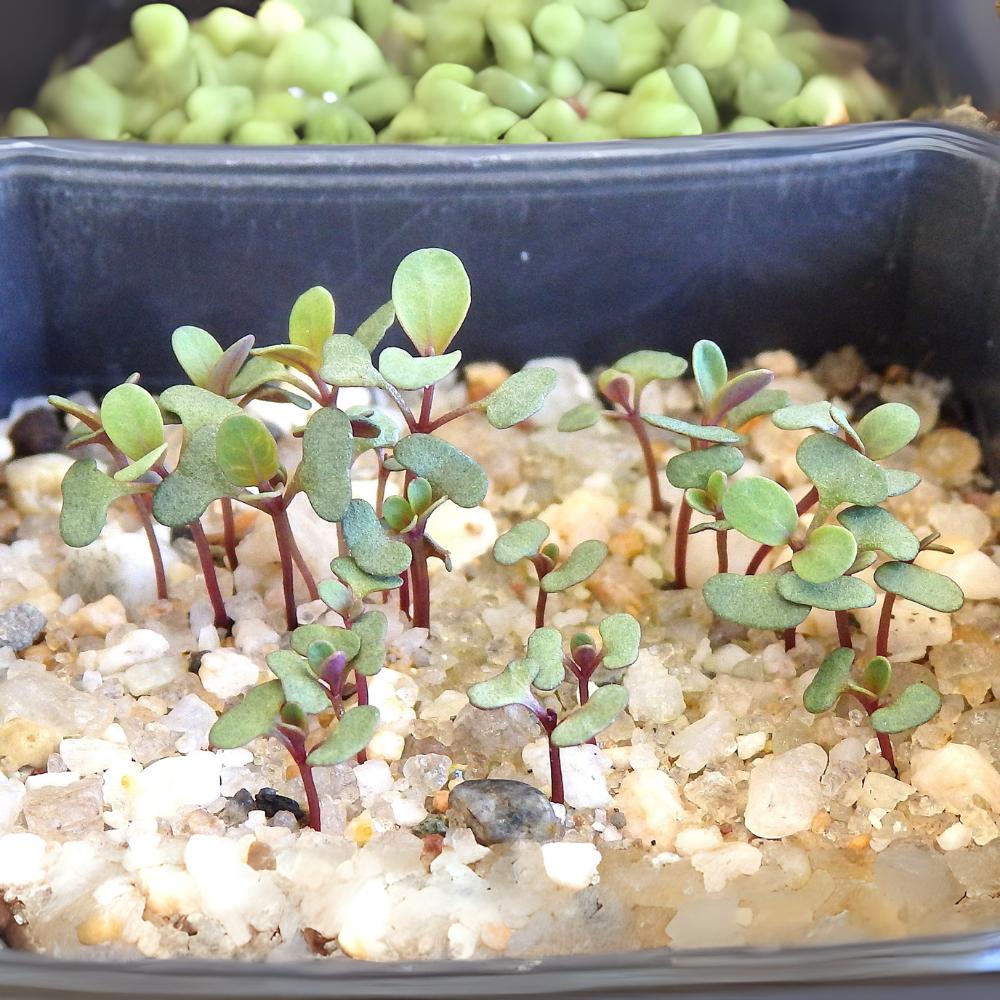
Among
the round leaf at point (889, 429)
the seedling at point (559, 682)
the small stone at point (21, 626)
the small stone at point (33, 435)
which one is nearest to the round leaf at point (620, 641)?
the seedling at point (559, 682)

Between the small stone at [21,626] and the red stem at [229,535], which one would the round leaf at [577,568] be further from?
the small stone at [21,626]

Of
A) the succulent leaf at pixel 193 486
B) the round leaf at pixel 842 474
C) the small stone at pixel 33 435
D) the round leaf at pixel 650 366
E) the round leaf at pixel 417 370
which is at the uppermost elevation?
the round leaf at pixel 417 370

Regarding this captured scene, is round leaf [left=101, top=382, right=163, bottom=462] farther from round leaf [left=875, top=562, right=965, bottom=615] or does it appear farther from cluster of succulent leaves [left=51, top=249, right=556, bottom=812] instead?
round leaf [left=875, top=562, right=965, bottom=615]

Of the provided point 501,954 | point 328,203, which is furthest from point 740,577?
point 328,203

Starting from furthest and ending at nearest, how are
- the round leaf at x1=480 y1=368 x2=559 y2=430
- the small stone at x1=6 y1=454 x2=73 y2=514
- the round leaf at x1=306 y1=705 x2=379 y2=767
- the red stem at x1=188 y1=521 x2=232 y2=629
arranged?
the small stone at x1=6 y1=454 x2=73 y2=514, the red stem at x1=188 y1=521 x2=232 y2=629, the round leaf at x1=480 y1=368 x2=559 y2=430, the round leaf at x1=306 y1=705 x2=379 y2=767

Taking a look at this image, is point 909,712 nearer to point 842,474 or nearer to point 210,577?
point 842,474

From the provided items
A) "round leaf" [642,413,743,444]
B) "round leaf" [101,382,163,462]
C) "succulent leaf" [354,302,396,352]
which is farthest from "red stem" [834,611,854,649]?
"round leaf" [101,382,163,462]

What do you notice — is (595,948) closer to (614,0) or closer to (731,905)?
(731,905)
